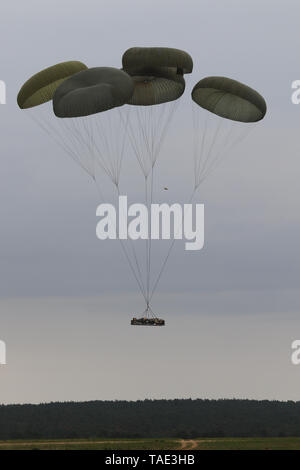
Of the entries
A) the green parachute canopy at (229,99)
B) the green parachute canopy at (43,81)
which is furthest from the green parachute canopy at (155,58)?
the green parachute canopy at (43,81)

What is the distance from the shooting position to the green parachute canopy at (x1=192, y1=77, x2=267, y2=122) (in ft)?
194

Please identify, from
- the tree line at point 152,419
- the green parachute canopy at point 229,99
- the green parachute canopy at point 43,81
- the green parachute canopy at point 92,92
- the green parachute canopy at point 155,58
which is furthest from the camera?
the tree line at point 152,419

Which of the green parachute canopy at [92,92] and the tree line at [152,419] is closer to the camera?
the green parachute canopy at [92,92]

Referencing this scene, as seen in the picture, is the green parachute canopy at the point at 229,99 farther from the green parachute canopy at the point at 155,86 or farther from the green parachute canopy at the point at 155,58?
the green parachute canopy at the point at 155,58

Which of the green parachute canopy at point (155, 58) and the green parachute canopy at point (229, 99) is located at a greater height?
the green parachute canopy at point (155, 58)

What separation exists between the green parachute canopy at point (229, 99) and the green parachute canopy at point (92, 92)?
589cm

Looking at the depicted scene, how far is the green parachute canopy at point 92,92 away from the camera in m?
54.8

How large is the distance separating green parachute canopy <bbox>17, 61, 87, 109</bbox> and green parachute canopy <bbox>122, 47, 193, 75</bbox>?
3.32m

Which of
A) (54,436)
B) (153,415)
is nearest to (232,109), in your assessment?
(54,436)

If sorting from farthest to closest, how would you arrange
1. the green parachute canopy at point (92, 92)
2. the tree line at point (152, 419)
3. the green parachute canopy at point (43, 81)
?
the tree line at point (152, 419) < the green parachute canopy at point (43, 81) < the green parachute canopy at point (92, 92)

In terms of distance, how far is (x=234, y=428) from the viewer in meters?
147

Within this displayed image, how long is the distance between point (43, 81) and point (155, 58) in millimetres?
6629
